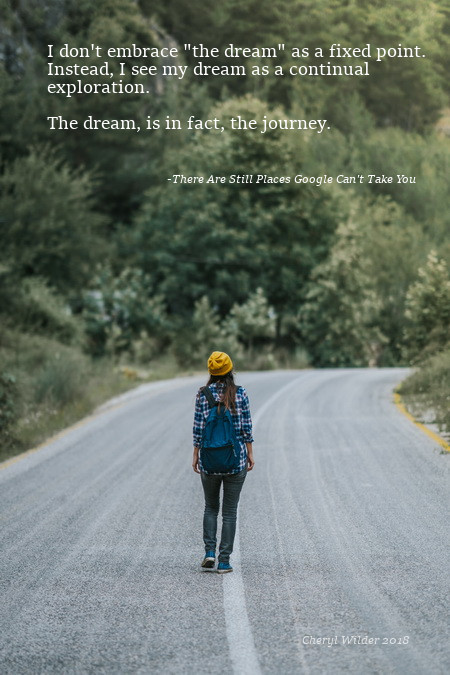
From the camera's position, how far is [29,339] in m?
28.4

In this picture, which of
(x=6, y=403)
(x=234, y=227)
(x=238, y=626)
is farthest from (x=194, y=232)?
(x=238, y=626)

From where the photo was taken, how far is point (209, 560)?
756cm

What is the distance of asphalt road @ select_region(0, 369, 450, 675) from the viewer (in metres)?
5.58

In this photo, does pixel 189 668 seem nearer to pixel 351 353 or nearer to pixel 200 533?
pixel 200 533

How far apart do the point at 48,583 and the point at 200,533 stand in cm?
204

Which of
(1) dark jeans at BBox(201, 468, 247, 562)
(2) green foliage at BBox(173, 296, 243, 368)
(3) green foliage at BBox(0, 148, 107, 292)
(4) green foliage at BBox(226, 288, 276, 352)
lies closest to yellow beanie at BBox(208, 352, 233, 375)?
(1) dark jeans at BBox(201, 468, 247, 562)

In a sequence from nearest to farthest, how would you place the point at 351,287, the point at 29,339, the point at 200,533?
the point at 200,533 < the point at 29,339 < the point at 351,287

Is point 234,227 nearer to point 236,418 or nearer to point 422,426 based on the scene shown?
point 422,426

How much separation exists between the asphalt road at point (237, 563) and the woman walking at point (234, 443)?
214 millimetres

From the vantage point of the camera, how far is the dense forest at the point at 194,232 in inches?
1332

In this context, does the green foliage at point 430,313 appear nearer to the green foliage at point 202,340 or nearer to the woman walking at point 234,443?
the green foliage at point 202,340

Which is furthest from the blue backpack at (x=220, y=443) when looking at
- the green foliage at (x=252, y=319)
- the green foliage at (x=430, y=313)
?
the green foliage at (x=252, y=319)

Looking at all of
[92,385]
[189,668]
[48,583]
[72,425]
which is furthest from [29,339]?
[189,668]

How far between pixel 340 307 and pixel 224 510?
1507 inches
